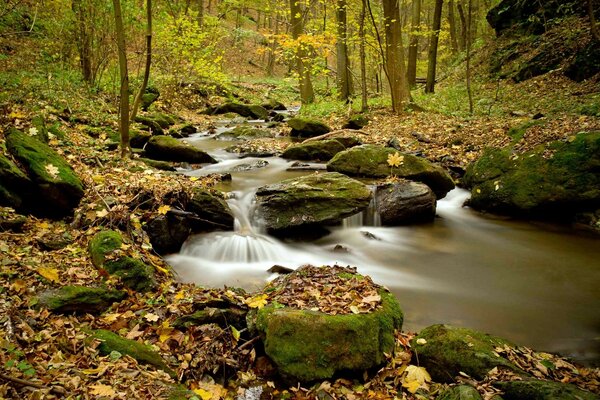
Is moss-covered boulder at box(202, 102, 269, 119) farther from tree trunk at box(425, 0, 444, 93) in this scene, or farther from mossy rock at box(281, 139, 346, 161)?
mossy rock at box(281, 139, 346, 161)

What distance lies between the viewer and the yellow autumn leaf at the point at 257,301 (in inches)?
175

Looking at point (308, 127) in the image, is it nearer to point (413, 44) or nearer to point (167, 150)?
point (167, 150)

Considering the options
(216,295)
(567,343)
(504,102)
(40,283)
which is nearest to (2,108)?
(40,283)

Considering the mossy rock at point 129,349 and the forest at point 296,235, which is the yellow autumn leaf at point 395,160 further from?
the mossy rock at point 129,349

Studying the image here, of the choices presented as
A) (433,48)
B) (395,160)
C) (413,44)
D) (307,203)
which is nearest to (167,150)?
(307,203)

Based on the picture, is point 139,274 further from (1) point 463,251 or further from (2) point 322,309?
(1) point 463,251

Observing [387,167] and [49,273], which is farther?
[387,167]

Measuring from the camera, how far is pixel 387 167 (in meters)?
9.66

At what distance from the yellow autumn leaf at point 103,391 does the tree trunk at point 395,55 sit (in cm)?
1418

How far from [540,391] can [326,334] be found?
1.70 m

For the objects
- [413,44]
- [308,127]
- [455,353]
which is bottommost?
[455,353]

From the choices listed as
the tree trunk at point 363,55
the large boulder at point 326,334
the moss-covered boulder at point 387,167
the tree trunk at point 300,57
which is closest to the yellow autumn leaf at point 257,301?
the large boulder at point 326,334

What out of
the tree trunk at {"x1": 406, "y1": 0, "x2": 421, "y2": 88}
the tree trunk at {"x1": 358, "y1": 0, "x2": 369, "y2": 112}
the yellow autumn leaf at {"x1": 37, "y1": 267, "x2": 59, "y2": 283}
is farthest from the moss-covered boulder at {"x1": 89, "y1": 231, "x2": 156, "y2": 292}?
the tree trunk at {"x1": 406, "y1": 0, "x2": 421, "y2": 88}

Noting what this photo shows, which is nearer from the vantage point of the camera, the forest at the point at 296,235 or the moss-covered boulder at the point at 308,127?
the forest at the point at 296,235
